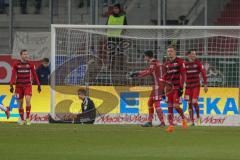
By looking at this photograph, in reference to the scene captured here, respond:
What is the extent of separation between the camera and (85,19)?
26.7m

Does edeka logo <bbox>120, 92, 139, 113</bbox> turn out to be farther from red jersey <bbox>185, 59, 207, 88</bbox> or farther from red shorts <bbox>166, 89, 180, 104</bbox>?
red shorts <bbox>166, 89, 180, 104</bbox>

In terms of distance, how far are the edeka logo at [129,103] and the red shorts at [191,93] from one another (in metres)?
1.48

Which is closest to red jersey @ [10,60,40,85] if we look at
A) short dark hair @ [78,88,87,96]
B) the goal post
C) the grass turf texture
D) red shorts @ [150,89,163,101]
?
the goal post

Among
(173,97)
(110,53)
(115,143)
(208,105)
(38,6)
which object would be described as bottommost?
(115,143)

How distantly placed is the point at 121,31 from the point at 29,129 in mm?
4432

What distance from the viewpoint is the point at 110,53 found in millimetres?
19734

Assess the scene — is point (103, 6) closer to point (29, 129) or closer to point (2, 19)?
point (2, 19)

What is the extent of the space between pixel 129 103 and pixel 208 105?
210 cm

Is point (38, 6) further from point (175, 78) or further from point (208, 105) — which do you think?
point (175, 78)

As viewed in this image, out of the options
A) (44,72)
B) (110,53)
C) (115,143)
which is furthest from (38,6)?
(115,143)

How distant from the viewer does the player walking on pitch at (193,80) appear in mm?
18906

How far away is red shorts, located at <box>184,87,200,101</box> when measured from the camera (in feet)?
62.1

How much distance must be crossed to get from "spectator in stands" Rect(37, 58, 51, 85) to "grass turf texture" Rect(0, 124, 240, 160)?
5.08 metres

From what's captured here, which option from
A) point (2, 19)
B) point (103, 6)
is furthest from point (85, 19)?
point (2, 19)
